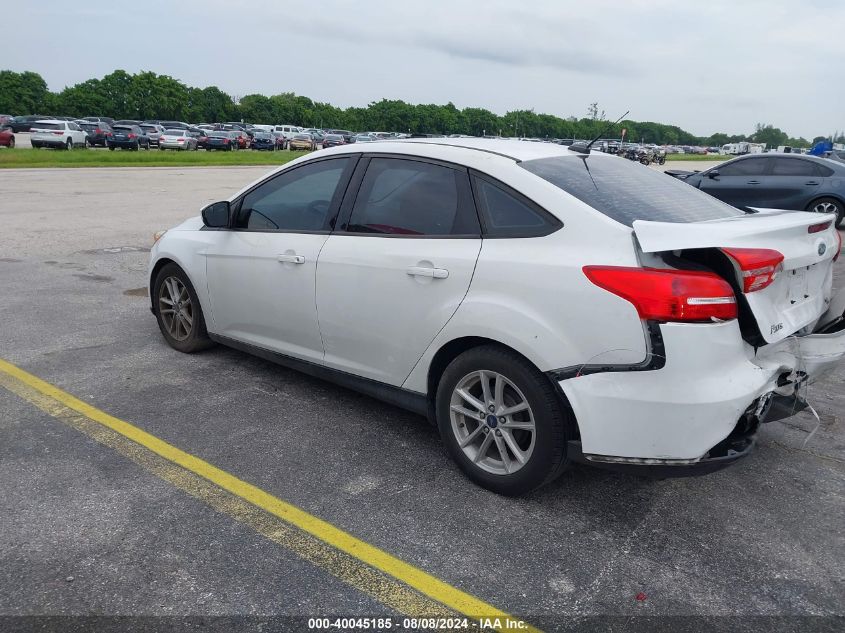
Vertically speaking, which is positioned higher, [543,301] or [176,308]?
[543,301]

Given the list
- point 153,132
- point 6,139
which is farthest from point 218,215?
point 153,132

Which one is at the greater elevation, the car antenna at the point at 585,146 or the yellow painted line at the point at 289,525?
the car antenna at the point at 585,146

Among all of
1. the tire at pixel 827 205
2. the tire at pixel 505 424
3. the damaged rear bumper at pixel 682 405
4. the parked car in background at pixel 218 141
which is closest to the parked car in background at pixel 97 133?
the parked car in background at pixel 218 141

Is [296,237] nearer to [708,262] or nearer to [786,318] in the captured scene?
[708,262]

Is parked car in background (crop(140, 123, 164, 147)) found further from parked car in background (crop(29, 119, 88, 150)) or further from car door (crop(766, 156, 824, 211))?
car door (crop(766, 156, 824, 211))

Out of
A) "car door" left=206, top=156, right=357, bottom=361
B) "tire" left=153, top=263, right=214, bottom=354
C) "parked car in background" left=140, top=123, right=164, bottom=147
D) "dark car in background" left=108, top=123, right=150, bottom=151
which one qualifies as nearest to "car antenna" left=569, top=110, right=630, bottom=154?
"car door" left=206, top=156, right=357, bottom=361

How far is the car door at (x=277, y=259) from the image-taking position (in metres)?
4.28

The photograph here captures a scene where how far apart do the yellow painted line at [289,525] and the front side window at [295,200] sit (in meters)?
1.52

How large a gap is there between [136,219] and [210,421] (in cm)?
1035

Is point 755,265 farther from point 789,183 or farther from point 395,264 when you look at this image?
point 789,183

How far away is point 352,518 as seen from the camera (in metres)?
3.22

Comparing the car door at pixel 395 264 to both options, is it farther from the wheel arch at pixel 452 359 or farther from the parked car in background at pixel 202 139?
the parked car in background at pixel 202 139

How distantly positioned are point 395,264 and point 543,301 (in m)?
0.94

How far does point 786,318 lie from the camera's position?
322 centimetres
